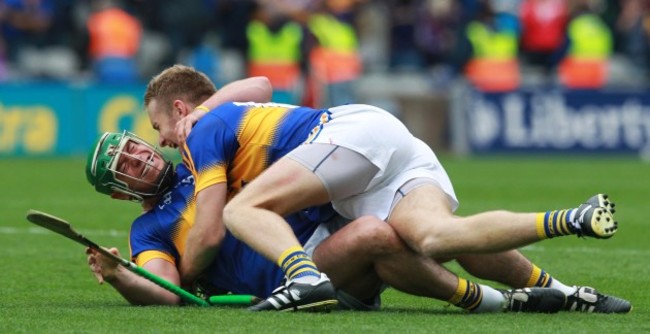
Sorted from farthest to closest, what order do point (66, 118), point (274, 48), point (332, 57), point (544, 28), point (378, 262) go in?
point (544, 28), point (274, 48), point (332, 57), point (66, 118), point (378, 262)

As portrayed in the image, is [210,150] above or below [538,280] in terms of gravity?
above

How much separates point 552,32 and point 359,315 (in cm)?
1939

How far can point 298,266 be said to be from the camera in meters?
6.25

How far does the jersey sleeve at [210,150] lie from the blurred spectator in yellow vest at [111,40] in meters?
16.1

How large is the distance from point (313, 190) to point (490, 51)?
59.7 ft

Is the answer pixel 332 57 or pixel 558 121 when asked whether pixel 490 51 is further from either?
pixel 332 57

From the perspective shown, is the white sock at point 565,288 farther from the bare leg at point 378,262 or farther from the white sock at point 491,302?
the bare leg at point 378,262

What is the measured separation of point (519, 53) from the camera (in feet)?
84.3

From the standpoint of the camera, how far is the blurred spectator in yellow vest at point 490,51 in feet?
79.6

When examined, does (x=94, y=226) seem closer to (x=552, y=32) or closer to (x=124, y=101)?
(x=124, y=101)

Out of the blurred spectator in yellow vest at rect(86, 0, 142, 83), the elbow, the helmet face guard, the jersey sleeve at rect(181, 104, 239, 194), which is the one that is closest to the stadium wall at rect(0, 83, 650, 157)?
the blurred spectator in yellow vest at rect(86, 0, 142, 83)

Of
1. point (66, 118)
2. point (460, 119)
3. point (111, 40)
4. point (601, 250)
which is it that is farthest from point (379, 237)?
point (111, 40)

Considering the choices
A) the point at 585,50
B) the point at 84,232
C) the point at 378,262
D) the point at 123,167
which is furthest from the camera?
the point at 585,50

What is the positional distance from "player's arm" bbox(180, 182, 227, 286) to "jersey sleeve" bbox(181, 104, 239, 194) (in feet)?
0.14
